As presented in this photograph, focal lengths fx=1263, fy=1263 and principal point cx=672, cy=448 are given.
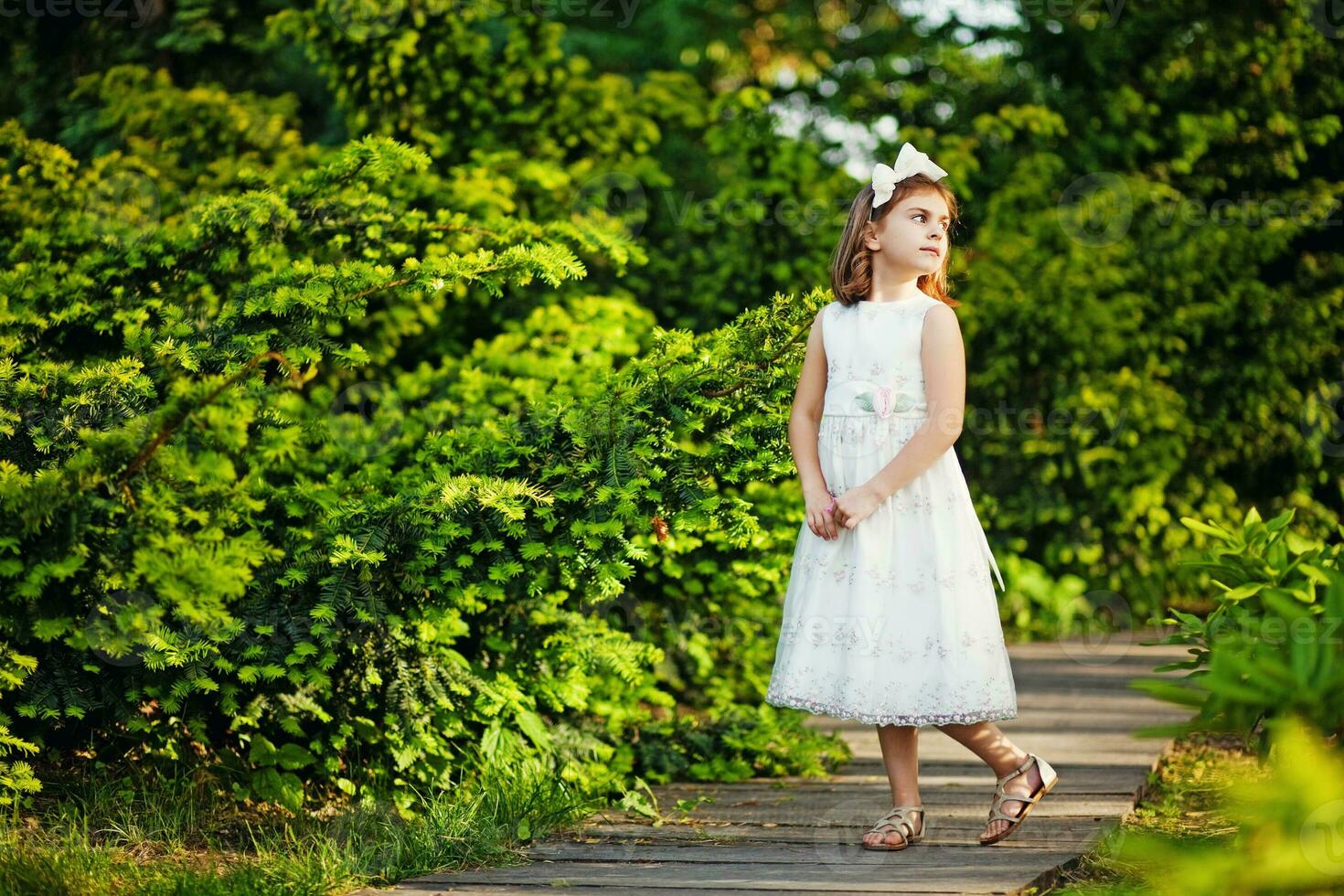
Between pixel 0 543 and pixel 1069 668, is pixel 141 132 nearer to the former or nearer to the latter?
pixel 0 543

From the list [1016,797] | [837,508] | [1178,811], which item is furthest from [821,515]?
[1178,811]

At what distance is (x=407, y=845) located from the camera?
2945 millimetres

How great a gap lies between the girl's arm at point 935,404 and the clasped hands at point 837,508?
24mm

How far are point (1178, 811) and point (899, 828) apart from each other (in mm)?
948

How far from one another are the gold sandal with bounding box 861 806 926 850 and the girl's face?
4.42 ft

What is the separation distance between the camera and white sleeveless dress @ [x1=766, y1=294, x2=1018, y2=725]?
3.01m

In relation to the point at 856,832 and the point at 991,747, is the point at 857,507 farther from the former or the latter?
the point at 856,832

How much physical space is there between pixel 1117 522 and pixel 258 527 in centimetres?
488

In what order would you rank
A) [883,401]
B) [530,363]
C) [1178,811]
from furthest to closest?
[530,363] < [1178,811] < [883,401]

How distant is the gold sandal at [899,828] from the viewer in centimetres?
306

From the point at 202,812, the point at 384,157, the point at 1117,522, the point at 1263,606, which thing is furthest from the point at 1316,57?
the point at 202,812

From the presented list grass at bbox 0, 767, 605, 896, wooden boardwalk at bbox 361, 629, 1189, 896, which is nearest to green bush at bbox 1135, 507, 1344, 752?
wooden boardwalk at bbox 361, 629, 1189, 896

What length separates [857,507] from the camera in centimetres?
300

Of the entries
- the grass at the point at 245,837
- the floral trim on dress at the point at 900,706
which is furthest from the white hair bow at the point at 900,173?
the grass at the point at 245,837
